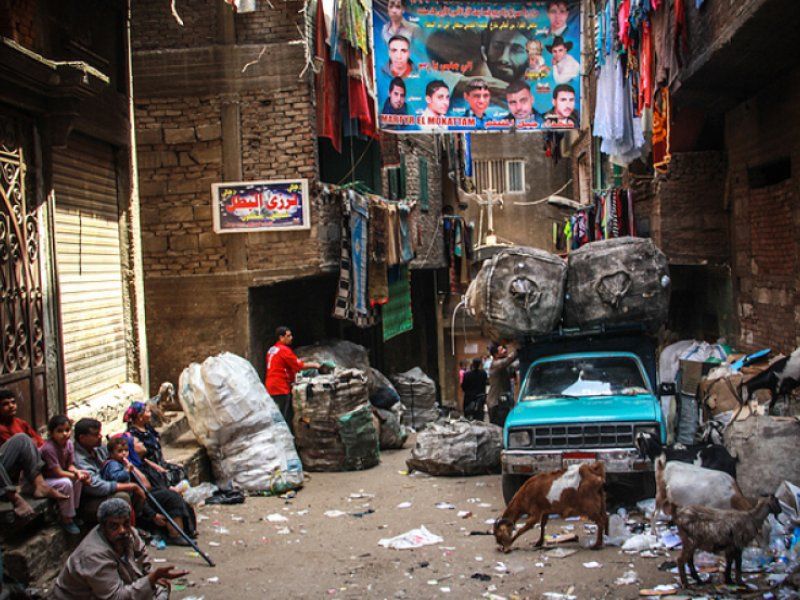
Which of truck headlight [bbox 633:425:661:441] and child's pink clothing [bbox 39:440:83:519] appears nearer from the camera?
child's pink clothing [bbox 39:440:83:519]

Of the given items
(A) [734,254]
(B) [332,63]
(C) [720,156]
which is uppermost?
(B) [332,63]

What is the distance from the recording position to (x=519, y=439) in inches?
354

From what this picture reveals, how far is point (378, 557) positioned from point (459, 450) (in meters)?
3.81

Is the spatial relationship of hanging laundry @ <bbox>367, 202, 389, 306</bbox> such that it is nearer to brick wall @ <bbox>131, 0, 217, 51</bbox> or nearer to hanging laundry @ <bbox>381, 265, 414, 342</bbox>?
hanging laundry @ <bbox>381, 265, 414, 342</bbox>

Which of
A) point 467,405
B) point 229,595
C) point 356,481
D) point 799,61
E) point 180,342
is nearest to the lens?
point 229,595

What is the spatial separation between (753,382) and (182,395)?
6.59 meters

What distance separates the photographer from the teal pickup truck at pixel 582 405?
8664mm

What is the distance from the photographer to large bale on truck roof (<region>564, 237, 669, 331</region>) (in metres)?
10.0

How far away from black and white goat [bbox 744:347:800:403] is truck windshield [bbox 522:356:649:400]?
181 centimetres

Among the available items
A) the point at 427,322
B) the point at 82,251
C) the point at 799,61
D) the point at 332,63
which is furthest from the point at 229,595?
the point at 427,322

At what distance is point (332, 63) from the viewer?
14156 millimetres

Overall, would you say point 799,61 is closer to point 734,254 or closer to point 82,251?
point 734,254

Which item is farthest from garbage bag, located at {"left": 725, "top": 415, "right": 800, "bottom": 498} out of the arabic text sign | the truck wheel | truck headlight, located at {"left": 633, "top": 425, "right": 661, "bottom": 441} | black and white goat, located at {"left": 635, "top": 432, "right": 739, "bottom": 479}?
the arabic text sign

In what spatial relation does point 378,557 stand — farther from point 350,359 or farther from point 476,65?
point 476,65
